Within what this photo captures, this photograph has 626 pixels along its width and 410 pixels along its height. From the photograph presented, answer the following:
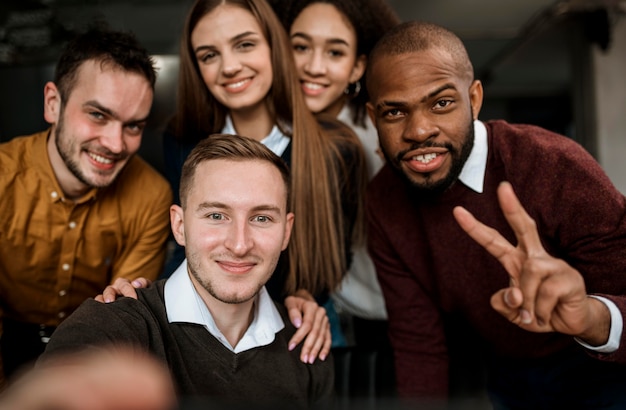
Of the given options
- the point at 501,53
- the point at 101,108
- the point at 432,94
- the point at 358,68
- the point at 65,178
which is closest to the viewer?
the point at 432,94

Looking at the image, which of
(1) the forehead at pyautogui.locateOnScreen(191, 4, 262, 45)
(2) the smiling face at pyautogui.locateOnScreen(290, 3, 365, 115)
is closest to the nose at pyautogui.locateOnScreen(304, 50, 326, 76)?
(2) the smiling face at pyautogui.locateOnScreen(290, 3, 365, 115)

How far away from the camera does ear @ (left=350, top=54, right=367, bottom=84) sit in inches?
78.5

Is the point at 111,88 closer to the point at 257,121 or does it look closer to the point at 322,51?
the point at 257,121

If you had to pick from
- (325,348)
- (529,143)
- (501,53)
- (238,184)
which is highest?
(501,53)

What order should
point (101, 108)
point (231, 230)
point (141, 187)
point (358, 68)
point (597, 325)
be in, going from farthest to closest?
1. point (358, 68)
2. point (141, 187)
3. point (101, 108)
4. point (231, 230)
5. point (597, 325)

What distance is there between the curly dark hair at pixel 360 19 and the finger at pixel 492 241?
3.29 ft

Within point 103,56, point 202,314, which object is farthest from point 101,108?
point 202,314

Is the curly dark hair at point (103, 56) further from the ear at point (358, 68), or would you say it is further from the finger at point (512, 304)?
the finger at point (512, 304)

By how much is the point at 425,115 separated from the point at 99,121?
0.81 m

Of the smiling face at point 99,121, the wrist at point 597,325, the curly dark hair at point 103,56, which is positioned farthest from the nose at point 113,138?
the wrist at point 597,325

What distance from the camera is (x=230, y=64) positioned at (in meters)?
1.68

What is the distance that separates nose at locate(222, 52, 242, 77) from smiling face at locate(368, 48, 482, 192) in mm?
462

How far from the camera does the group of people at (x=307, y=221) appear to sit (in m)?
1.21

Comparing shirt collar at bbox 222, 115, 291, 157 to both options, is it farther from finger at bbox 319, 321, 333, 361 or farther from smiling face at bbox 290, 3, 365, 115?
finger at bbox 319, 321, 333, 361
